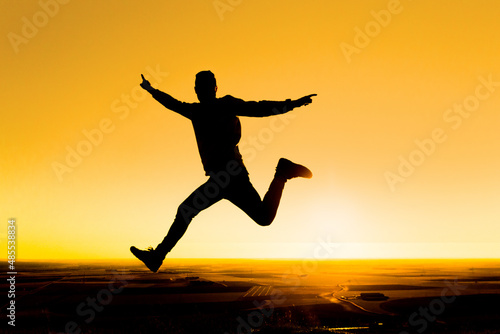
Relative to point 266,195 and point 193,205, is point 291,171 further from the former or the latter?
point 193,205

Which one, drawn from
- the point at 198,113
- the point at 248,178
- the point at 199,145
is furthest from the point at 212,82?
the point at 248,178

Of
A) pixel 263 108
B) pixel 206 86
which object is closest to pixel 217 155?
pixel 263 108

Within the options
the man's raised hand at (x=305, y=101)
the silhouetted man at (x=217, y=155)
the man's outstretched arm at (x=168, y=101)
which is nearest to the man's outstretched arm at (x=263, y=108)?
the silhouetted man at (x=217, y=155)

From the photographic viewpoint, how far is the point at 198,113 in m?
5.05

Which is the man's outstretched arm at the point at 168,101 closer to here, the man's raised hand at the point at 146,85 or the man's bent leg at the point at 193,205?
the man's raised hand at the point at 146,85

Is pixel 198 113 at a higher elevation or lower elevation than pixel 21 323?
higher

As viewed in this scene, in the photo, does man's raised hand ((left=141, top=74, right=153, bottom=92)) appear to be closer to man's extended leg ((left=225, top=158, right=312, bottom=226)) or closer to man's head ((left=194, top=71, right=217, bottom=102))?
man's head ((left=194, top=71, right=217, bottom=102))

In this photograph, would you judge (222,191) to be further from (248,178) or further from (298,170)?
(298,170)

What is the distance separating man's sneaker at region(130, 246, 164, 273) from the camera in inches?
197

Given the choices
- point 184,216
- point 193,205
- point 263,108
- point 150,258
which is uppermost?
point 263,108

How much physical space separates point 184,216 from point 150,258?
2.13ft

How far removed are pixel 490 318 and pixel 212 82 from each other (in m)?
47.1

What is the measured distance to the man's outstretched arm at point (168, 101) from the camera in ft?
16.8

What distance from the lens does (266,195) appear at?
520 cm
